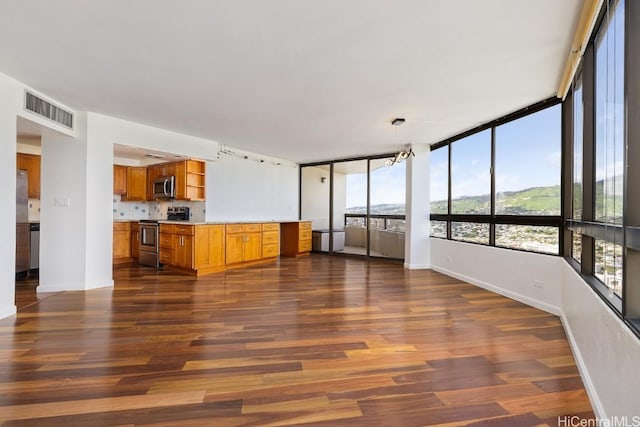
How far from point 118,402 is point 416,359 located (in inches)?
76.7

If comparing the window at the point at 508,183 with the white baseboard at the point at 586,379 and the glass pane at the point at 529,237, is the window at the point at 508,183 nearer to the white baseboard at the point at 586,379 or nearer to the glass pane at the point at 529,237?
the glass pane at the point at 529,237

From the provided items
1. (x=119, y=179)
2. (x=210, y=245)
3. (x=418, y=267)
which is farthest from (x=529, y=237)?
(x=119, y=179)

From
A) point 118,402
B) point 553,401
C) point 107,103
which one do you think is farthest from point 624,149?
point 107,103

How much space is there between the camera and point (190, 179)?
6.04m

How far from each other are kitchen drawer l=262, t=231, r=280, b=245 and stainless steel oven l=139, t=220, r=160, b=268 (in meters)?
2.02

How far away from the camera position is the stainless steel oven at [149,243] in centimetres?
586

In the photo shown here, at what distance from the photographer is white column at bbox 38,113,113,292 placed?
13.9 feet

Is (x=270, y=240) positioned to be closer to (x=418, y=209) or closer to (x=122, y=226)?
(x=122, y=226)

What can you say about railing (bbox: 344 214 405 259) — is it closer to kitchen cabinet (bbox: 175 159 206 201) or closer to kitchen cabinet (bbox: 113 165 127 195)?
kitchen cabinet (bbox: 175 159 206 201)

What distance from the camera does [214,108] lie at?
4.09 m

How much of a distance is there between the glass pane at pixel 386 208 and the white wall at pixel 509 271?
125cm

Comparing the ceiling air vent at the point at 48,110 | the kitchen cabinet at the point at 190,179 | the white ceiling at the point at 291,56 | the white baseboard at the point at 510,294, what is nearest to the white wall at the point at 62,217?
the ceiling air vent at the point at 48,110

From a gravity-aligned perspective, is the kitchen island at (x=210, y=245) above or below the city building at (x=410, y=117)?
below

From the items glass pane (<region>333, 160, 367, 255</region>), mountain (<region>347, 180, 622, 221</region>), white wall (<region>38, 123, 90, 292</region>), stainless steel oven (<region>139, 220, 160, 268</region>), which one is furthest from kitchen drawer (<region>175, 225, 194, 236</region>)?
mountain (<region>347, 180, 622, 221</region>)
